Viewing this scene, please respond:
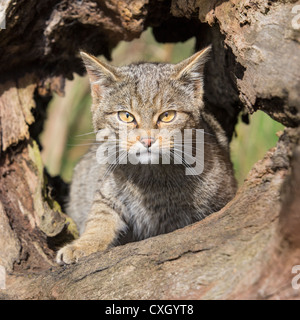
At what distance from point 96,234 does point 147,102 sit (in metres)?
1.00

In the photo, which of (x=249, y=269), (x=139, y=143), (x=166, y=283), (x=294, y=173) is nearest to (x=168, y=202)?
(x=139, y=143)

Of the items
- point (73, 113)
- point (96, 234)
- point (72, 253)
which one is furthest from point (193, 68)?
point (73, 113)

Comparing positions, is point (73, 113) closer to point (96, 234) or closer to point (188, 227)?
point (96, 234)

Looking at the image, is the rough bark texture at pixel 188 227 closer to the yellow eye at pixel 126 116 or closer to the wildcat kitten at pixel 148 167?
the wildcat kitten at pixel 148 167

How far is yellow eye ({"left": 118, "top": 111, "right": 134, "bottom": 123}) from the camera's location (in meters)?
2.84

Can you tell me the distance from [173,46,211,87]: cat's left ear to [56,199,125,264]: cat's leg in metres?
1.14

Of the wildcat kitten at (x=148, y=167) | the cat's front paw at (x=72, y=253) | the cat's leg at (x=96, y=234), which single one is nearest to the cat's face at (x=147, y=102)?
the wildcat kitten at (x=148, y=167)

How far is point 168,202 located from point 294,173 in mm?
1460

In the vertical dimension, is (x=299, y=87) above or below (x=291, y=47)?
below

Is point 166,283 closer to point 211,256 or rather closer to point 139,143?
point 211,256

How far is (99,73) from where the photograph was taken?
9.89 ft

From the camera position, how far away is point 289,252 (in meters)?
1.69

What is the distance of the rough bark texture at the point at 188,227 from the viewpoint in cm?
186

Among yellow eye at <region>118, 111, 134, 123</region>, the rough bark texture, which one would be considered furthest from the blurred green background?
yellow eye at <region>118, 111, 134, 123</region>
